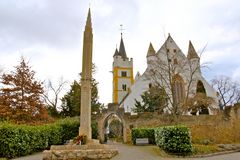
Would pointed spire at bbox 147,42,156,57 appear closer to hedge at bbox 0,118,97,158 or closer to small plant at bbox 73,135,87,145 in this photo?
hedge at bbox 0,118,97,158

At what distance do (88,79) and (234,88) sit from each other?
1288 inches

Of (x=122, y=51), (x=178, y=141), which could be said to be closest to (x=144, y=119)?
(x=178, y=141)

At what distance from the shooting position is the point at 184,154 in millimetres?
12289

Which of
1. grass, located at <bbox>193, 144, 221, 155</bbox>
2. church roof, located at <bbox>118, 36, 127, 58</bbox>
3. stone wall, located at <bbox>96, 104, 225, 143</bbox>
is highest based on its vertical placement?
church roof, located at <bbox>118, 36, 127, 58</bbox>

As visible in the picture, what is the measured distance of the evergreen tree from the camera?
21250 mm

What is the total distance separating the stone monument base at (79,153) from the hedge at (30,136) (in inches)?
103

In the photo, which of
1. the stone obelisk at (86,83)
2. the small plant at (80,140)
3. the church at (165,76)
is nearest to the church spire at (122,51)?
the church at (165,76)

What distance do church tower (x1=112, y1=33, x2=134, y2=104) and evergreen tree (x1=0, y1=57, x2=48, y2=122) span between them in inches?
1244

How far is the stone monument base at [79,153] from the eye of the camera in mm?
11375

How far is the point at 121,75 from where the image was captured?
184 feet

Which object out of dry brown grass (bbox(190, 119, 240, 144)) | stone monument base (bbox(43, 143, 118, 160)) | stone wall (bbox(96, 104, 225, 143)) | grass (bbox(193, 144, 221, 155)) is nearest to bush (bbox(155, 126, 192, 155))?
grass (bbox(193, 144, 221, 155))

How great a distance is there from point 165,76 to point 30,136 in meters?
16.3

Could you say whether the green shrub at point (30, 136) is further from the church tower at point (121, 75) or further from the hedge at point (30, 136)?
the church tower at point (121, 75)

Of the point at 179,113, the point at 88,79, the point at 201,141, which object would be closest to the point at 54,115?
the point at 179,113
